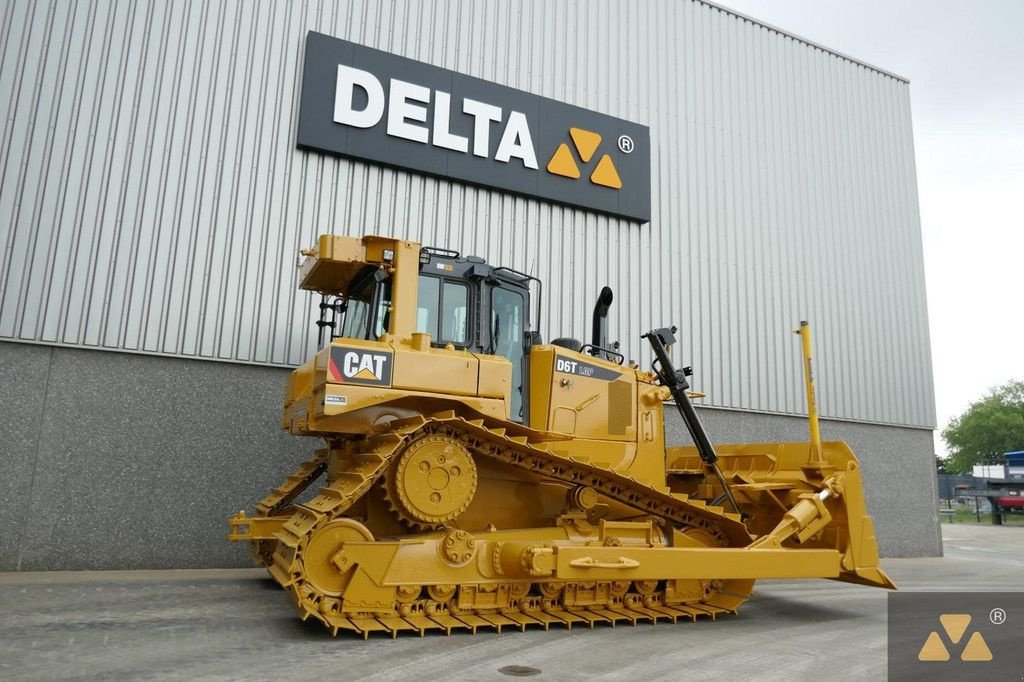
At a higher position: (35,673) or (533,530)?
(533,530)

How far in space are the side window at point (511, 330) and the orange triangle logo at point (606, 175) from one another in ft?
21.0

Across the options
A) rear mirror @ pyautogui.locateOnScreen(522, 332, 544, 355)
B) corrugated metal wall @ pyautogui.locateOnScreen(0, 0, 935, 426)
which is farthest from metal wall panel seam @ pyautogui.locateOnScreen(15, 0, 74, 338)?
rear mirror @ pyautogui.locateOnScreen(522, 332, 544, 355)

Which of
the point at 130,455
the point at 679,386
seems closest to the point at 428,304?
the point at 679,386

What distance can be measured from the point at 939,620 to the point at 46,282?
Result: 11578 millimetres

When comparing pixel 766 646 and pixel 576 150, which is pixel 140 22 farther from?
pixel 766 646

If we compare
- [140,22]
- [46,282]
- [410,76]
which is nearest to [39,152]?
[46,282]

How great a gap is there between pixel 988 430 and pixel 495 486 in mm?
65313

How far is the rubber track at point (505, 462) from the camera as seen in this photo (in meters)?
5.50

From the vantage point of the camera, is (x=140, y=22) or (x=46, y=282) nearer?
(x=46, y=282)

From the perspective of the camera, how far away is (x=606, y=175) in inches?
512

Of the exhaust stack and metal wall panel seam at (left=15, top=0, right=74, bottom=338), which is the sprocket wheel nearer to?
the exhaust stack

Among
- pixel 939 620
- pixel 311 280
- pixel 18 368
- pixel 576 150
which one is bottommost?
pixel 939 620

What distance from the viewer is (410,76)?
11.5 m

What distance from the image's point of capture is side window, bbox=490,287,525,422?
7016 mm
